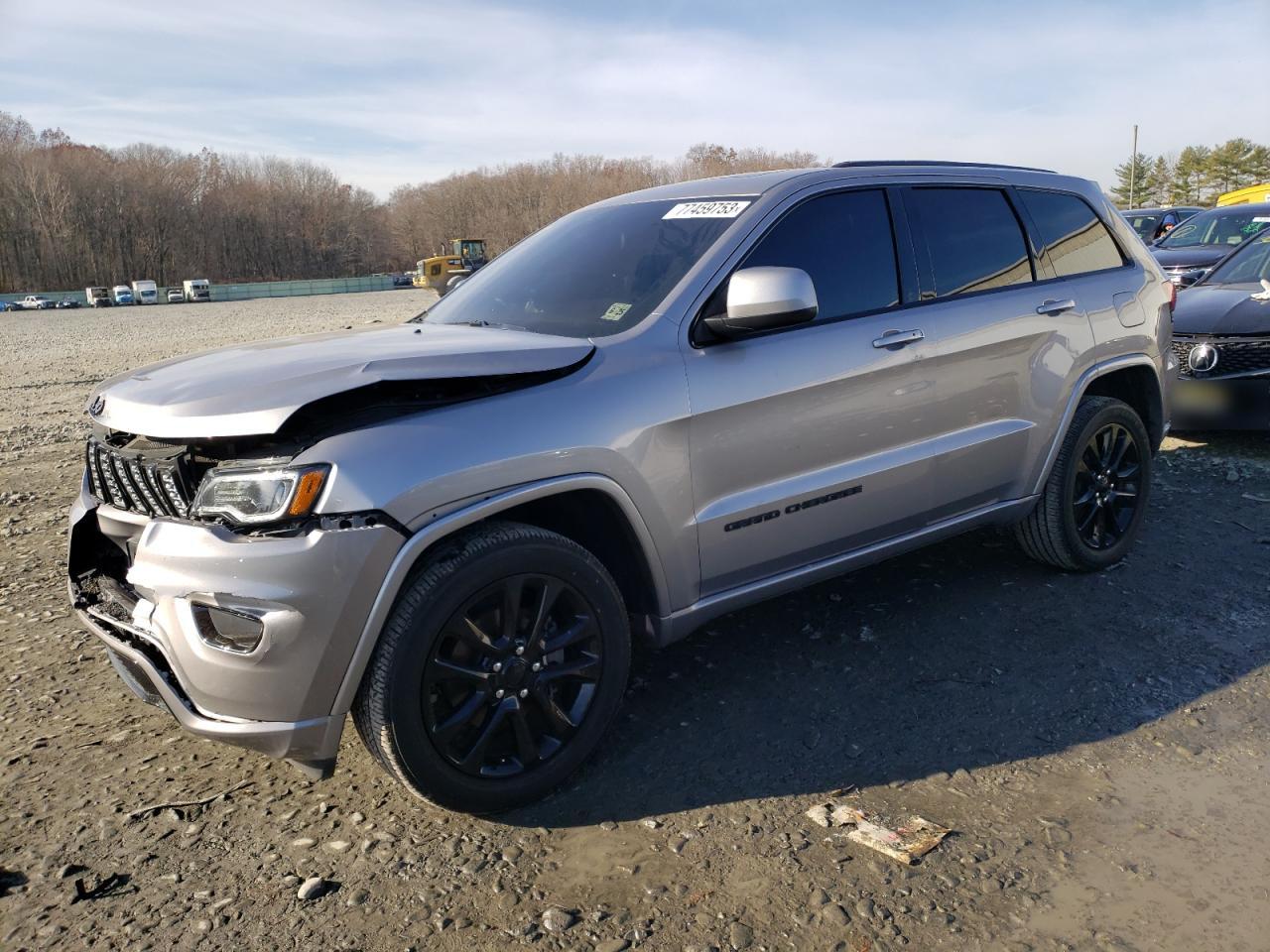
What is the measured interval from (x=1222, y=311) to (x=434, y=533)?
21.3ft

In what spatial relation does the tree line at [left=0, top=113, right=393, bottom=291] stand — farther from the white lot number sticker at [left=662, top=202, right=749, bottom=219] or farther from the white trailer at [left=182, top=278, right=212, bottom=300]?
the white lot number sticker at [left=662, top=202, right=749, bottom=219]

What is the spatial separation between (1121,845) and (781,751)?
1011 mm

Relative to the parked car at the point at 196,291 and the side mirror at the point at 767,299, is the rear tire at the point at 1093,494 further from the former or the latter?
the parked car at the point at 196,291

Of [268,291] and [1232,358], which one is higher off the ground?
[268,291]

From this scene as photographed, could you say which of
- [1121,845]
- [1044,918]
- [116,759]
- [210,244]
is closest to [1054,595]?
[1121,845]

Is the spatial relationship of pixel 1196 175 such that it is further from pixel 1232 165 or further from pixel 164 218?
pixel 164 218

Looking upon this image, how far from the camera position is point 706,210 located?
369cm

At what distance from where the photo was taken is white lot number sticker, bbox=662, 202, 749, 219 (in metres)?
Answer: 3.59

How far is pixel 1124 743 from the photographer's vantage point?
3.24 meters

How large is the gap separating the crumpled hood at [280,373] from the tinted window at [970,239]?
1734 millimetres

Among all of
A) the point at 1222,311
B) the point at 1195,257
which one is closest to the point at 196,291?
the point at 1195,257

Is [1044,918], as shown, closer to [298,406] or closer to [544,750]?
[544,750]

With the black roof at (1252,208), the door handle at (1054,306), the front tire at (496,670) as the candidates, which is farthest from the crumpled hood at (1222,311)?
the black roof at (1252,208)

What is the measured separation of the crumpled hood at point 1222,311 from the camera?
6.65 metres
